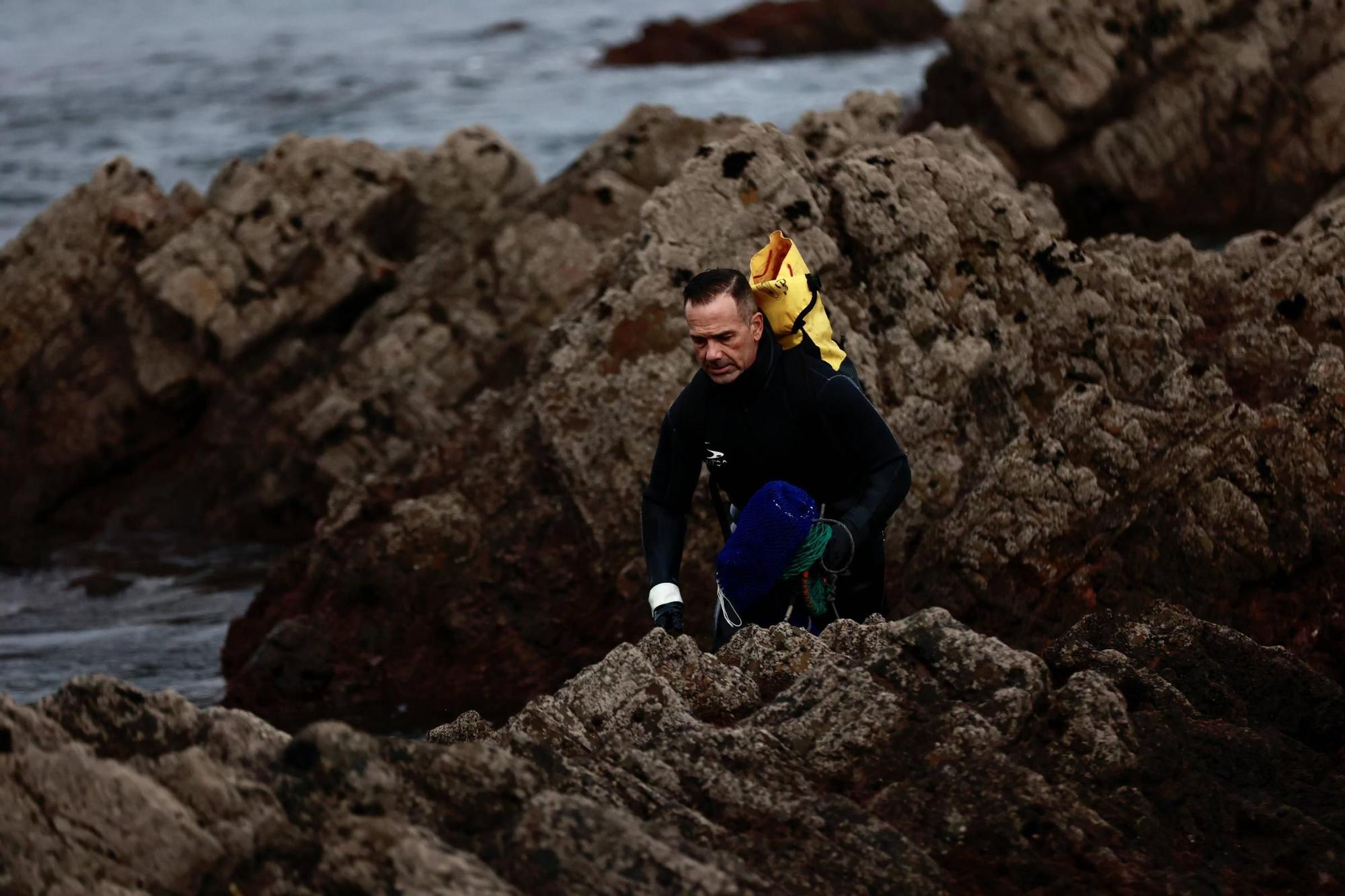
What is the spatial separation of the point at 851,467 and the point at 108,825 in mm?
3664

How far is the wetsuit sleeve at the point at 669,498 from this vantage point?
7367 millimetres

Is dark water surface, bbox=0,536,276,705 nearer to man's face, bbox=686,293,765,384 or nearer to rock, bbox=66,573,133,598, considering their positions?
rock, bbox=66,573,133,598

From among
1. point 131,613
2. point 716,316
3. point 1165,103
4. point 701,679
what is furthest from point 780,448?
point 1165,103

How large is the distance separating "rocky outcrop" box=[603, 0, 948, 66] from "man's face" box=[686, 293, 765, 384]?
155 ft

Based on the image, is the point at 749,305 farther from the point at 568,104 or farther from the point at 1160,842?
the point at 568,104

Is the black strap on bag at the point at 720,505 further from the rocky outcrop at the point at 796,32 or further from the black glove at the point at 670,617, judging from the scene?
the rocky outcrop at the point at 796,32

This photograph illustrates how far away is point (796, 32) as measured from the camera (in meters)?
52.8

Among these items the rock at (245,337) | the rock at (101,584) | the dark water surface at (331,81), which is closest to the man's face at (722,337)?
the rock at (245,337)

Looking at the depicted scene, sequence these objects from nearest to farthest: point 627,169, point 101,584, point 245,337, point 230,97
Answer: point 101,584
point 245,337
point 627,169
point 230,97

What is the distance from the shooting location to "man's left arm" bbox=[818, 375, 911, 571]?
23.3 ft

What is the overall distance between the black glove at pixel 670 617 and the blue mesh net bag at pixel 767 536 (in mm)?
291

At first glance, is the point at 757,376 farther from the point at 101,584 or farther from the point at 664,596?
the point at 101,584

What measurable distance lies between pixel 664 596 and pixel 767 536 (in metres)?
0.65

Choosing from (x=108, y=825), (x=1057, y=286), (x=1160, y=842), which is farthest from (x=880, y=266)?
(x=108, y=825)
